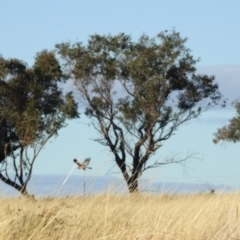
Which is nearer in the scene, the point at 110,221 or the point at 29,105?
the point at 110,221

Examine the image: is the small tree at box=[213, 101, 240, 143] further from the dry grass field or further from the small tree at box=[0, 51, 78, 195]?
the dry grass field

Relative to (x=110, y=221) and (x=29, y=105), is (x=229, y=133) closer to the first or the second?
(x=29, y=105)

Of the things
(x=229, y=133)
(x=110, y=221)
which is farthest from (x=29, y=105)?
(x=110, y=221)

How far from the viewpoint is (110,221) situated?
7742 mm

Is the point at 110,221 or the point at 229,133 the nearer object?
the point at 110,221

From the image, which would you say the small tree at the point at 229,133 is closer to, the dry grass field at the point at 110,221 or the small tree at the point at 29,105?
the small tree at the point at 29,105

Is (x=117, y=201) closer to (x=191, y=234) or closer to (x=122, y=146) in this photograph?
(x=191, y=234)

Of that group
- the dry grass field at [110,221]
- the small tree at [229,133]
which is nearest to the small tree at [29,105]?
the small tree at [229,133]

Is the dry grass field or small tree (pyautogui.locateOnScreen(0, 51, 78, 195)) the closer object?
the dry grass field

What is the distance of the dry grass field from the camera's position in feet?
23.7

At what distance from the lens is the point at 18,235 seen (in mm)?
7160

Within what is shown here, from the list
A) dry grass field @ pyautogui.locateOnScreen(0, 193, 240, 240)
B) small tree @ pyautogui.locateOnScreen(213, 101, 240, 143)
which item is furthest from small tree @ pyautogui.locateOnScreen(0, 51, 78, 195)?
dry grass field @ pyautogui.locateOnScreen(0, 193, 240, 240)

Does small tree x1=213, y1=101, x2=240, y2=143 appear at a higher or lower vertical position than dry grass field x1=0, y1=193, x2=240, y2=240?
higher

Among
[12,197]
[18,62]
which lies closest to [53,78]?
[18,62]
